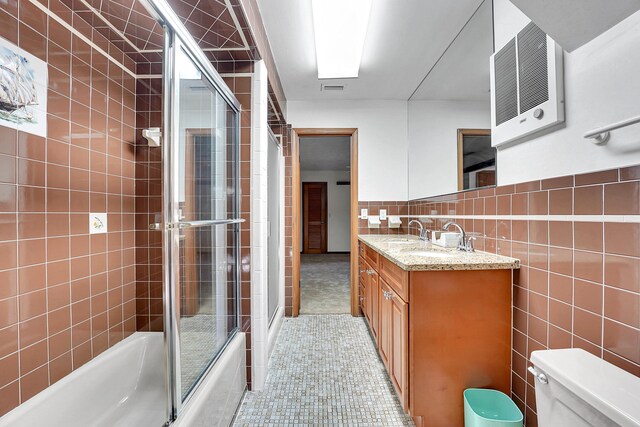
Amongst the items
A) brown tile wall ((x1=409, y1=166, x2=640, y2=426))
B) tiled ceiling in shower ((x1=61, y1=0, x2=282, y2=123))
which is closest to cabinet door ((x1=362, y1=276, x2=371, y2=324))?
brown tile wall ((x1=409, y1=166, x2=640, y2=426))

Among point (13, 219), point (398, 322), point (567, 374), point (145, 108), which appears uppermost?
point (145, 108)

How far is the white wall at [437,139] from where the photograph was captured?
1793 mm

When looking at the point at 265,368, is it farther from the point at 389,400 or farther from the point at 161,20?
the point at 161,20

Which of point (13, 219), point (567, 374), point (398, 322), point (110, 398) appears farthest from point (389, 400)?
point (13, 219)

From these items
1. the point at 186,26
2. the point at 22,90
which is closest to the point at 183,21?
the point at 186,26

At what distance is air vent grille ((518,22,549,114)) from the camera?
115cm

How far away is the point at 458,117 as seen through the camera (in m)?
1.92

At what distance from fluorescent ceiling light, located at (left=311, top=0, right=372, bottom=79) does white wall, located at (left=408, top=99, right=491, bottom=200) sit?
0.78 meters

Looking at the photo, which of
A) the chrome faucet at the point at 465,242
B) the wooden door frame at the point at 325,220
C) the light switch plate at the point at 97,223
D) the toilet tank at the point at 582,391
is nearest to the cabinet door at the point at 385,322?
the chrome faucet at the point at 465,242

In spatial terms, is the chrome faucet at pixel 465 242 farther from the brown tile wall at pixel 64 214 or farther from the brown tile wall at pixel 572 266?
the brown tile wall at pixel 64 214

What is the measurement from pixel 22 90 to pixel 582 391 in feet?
7.71

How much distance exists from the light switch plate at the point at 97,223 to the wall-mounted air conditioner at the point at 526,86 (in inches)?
93.1

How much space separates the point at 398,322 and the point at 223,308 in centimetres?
105

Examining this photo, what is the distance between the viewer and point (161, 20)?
105cm
